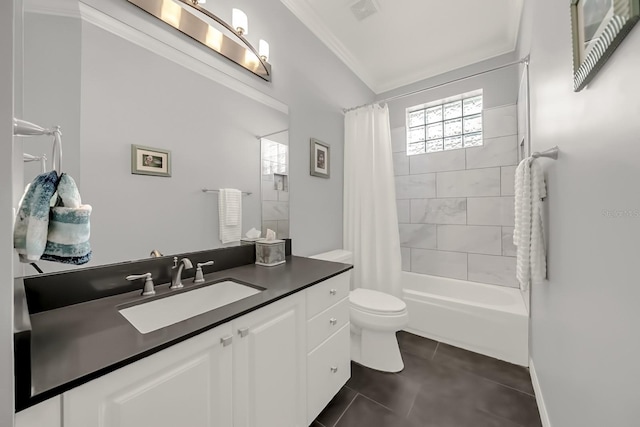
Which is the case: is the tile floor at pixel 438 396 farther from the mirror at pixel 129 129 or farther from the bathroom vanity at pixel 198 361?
the mirror at pixel 129 129

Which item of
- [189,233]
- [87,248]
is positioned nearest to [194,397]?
[87,248]

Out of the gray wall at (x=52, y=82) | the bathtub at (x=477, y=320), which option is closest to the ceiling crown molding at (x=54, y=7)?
the gray wall at (x=52, y=82)

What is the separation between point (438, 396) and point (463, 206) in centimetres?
179

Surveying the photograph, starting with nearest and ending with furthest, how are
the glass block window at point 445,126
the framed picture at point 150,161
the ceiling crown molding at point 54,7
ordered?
the ceiling crown molding at point 54,7 → the framed picture at point 150,161 → the glass block window at point 445,126

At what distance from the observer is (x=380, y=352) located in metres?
1.75

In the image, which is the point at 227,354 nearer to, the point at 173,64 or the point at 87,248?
the point at 87,248

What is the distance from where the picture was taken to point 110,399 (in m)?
0.59

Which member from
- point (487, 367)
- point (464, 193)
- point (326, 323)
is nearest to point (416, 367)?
point (487, 367)

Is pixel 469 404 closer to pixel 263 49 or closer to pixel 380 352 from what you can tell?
pixel 380 352

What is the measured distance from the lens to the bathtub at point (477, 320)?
1.78 metres

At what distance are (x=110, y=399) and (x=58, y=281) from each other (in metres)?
0.56

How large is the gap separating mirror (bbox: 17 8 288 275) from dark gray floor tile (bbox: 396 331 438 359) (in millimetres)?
1754

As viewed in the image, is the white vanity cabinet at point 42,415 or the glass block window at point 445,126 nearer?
the white vanity cabinet at point 42,415

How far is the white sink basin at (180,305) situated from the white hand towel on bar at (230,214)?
0.32 m
